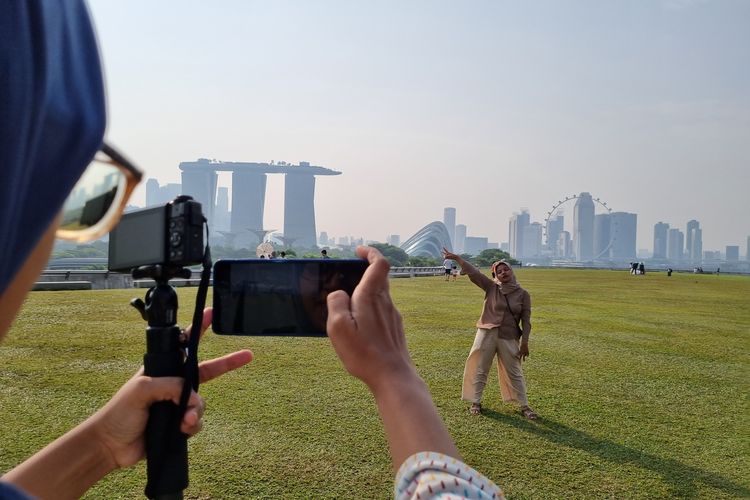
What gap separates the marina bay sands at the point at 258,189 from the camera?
4628 inches

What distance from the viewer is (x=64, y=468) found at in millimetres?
1217

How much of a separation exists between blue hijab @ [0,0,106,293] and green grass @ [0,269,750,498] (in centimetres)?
390

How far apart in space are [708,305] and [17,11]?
2400 cm

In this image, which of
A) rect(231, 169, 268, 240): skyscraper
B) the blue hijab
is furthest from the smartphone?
rect(231, 169, 268, 240): skyscraper

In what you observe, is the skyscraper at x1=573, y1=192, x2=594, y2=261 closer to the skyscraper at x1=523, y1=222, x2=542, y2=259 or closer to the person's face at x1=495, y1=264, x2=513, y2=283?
the skyscraper at x1=523, y1=222, x2=542, y2=259

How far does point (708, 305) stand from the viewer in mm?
20859

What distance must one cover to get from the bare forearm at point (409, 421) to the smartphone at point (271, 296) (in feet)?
1.38

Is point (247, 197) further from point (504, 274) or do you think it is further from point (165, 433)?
point (165, 433)

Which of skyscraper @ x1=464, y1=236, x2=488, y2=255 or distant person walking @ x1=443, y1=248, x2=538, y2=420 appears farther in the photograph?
skyscraper @ x1=464, y1=236, x2=488, y2=255

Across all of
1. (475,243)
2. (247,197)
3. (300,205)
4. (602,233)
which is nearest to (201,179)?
(247,197)

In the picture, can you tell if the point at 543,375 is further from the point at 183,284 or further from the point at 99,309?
the point at 183,284

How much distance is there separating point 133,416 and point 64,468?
17cm

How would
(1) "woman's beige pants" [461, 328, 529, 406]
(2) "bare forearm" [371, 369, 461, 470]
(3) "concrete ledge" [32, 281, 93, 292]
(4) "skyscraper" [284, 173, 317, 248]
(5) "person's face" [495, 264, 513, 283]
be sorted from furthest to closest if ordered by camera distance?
(4) "skyscraper" [284, 173, 317, 248] → (3) "concrete ledge" [32, 281, 93, 292] → (5) "person's face" [495, 264, 513, 283] → (1) "woman's beige pants" [461, 328, 529, 406] → (2) "bare forearm" [371, 369, 461, 470]

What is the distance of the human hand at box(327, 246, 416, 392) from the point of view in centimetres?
102
